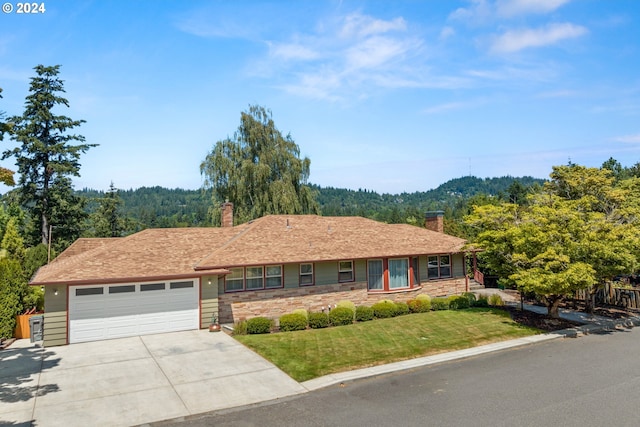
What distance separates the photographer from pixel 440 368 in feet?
45.1

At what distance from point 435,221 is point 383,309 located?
1063cm

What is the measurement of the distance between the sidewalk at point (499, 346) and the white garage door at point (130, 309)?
7.94 m

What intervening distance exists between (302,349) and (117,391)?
6.24 meters

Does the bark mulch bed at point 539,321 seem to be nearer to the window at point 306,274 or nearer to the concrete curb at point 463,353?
the concrete curb at point 463,353

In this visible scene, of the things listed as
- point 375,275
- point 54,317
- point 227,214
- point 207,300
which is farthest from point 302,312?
point 54,317

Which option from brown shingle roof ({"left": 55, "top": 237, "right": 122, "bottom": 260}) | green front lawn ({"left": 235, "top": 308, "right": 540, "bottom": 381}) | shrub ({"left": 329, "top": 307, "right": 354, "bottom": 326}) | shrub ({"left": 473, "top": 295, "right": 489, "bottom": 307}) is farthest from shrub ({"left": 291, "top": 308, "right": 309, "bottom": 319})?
brown shingle roof ({"left": 55, "top": 237, "right": 122, "bottom": 260})

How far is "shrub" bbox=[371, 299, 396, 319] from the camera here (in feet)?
67.3

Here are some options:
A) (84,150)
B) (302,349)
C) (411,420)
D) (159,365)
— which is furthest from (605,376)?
(84,150)

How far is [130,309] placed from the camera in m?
17.3

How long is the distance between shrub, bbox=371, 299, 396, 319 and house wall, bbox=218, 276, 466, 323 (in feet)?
5.65

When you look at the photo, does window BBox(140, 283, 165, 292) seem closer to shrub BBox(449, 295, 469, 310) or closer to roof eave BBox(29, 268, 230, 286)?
roof eave BBox(29, 268, 230, 286)

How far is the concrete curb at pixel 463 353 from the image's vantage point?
496 inches

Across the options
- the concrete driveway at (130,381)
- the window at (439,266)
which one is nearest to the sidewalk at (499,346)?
the concrete driveway at (130,381)

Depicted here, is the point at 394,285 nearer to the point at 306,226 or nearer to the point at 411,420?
the point at 306,226
